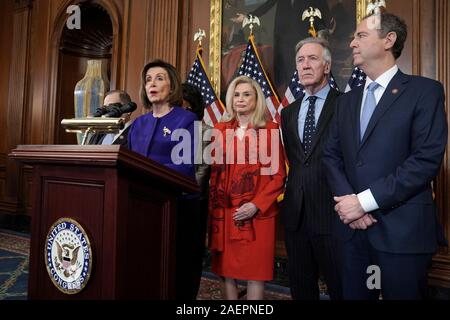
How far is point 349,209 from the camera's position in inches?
62.6

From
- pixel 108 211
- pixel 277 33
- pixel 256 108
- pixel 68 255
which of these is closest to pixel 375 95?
pixel 256 108

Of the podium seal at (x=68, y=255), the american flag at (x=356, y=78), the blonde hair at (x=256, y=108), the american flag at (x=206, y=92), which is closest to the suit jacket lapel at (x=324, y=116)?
the blonde hair at (x=256, y=108)

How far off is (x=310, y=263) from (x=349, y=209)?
59 centimetres

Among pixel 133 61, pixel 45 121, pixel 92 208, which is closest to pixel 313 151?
pixel 92 208

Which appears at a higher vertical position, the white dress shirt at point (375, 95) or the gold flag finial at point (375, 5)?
the gold flag finial at point (375, 5)

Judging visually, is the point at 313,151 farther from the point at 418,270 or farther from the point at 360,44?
the point at 418,270

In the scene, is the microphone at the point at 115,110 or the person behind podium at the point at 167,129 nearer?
the microphone at the point at 115,110

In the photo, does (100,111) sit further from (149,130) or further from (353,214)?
(353,214)

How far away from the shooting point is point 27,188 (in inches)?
267

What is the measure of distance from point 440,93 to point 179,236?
4.61ft

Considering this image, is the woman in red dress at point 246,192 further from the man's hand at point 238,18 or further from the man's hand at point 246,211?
the man's hand at point 238,18

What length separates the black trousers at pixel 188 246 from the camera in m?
2.01

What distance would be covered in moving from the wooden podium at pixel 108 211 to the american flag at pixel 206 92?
117 inches

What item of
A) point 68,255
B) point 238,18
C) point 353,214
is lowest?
point 68,255
